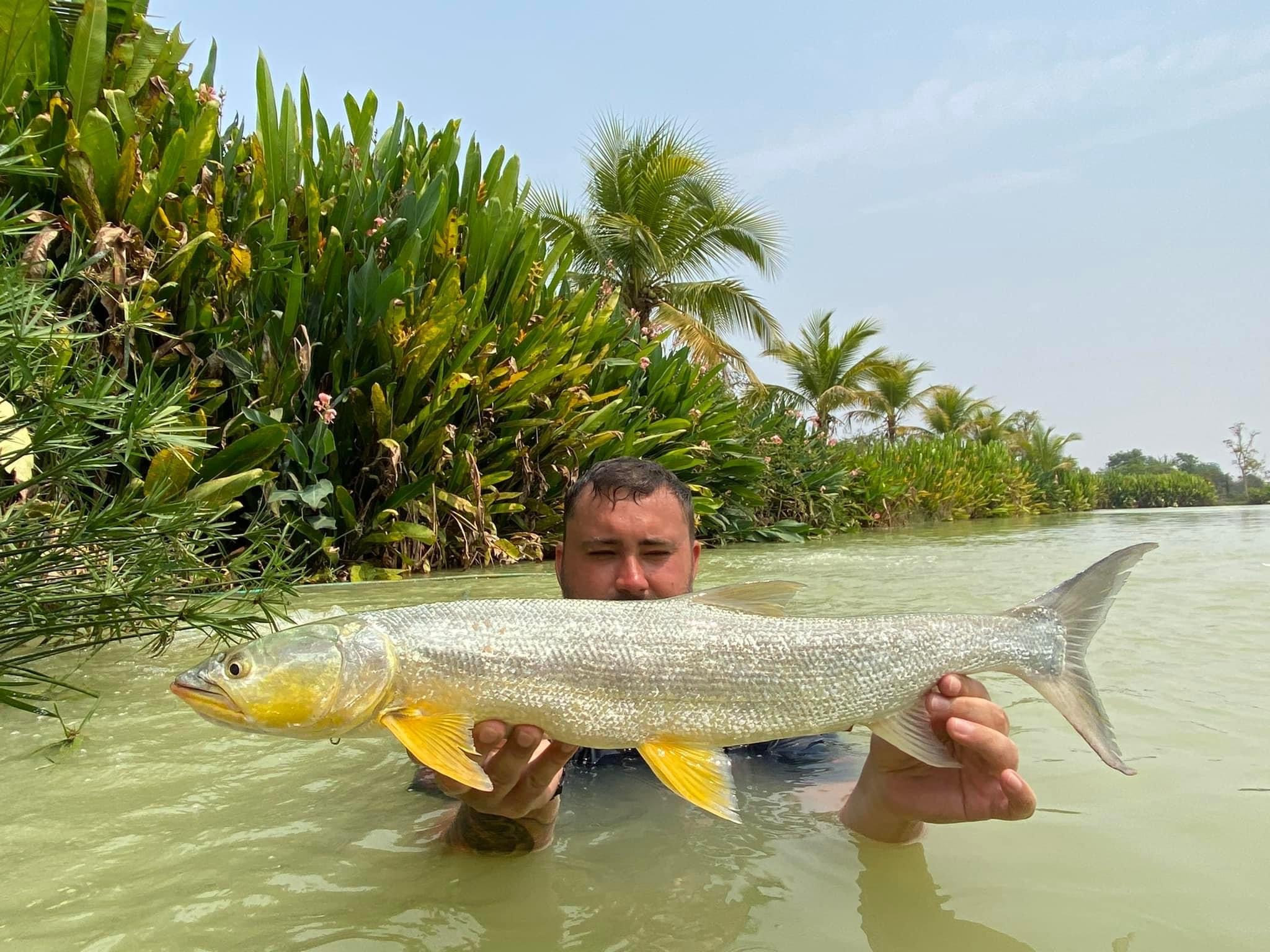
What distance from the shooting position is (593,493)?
3.05 metres

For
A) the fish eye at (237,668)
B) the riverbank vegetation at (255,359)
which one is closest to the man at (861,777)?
the fish eye at (237,668)

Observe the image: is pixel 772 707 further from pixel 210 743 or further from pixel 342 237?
pixel 342 237

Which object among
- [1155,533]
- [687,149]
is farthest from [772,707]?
[687,149]

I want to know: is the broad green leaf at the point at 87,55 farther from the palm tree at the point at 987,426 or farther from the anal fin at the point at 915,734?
the palm tree at the point at 987,426

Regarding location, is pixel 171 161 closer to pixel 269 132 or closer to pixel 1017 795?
pixel 269 132

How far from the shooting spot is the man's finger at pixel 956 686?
2.15 m

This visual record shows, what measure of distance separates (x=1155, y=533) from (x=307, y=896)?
16.8 m

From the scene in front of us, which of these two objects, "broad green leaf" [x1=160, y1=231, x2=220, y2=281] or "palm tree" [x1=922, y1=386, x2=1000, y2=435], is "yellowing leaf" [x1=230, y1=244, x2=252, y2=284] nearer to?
"broad green leaf" [x1=160, y1=231, x2=220, y2=281]

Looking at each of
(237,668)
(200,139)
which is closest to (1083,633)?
(237,668)

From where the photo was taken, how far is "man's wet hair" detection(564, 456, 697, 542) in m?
2.99

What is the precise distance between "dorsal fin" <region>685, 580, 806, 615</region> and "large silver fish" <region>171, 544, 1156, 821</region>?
4 centimetres

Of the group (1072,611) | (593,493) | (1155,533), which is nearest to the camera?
(1072,611)

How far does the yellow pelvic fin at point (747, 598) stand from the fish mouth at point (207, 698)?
3.86ft

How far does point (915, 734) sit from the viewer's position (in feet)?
7.11
